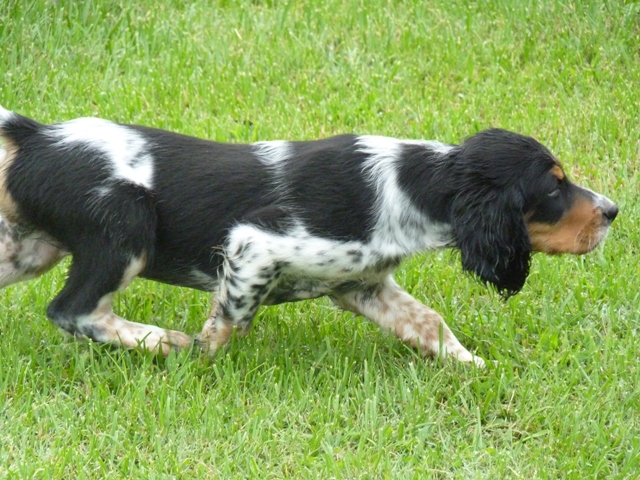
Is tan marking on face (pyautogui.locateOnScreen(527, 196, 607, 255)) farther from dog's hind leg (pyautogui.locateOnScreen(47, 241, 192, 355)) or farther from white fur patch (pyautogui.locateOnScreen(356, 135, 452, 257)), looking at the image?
dog's hind leg (pyautogui.locateOnScreen(47, 241, 192, 355))

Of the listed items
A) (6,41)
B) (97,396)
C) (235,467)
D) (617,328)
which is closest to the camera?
(235,467)

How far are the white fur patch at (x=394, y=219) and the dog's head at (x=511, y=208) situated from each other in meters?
0.12

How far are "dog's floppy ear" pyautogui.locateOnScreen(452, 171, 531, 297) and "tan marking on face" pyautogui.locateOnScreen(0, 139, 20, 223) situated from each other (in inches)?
72.7

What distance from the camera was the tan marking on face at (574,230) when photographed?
15.0 feet

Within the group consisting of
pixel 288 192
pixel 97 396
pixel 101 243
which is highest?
pixel 288 192

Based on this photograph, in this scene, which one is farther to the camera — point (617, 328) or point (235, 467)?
point (617, 328)

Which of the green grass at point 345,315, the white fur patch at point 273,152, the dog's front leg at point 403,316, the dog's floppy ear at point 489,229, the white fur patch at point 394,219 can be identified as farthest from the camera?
the dog's front leg at point 403,316

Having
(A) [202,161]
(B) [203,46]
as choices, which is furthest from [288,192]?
(B) [203,46]

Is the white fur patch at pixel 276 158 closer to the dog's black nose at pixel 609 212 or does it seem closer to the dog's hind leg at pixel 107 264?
the dog's hind leg at pixel 107 264

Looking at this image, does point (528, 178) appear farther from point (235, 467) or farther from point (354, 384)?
point (235, 467)

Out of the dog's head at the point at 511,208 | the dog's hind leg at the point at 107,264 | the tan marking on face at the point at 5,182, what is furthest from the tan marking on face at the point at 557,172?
the tan marking on face at the point at 5,182

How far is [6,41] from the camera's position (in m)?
7.61

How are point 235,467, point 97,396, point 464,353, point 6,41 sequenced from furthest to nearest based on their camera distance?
point 6,41 < point 464,353 < point 97,396 < point 235,467

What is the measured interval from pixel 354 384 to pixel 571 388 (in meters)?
0.92
